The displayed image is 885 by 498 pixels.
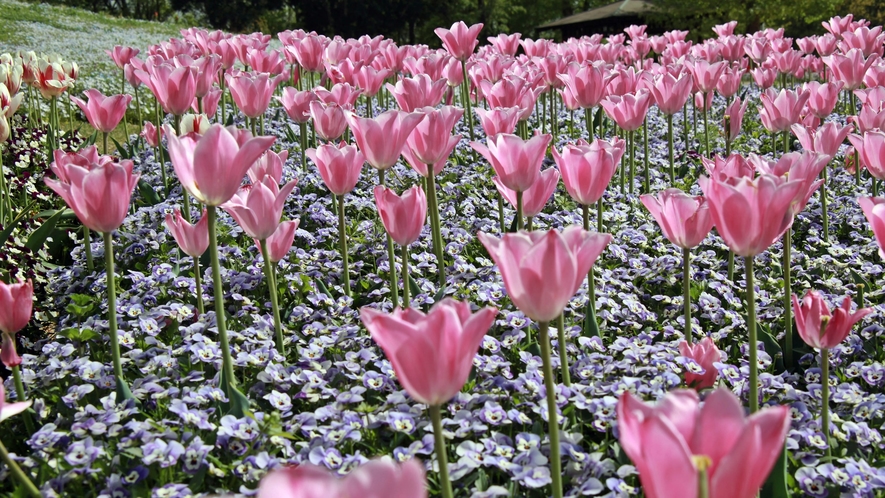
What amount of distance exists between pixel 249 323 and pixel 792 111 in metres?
3.36

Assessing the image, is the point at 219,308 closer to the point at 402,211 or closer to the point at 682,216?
the point at 402,211

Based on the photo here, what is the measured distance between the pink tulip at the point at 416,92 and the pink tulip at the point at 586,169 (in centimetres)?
147

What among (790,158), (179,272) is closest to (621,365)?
(790,158)

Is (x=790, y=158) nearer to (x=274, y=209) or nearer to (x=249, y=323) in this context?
(x=274, y=209)

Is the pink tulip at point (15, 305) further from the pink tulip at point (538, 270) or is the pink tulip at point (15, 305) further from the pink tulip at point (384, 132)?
the pink tulip at point (538, 270)

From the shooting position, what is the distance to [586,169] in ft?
8.73

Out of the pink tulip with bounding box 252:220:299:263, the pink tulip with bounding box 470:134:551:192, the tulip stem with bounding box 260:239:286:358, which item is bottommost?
the tulip stem with bounding box 260:239:286:358

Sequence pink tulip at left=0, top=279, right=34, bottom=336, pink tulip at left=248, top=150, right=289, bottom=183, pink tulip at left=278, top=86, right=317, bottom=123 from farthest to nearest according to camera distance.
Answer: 1. pink tulip at left=278, top=86, right=317, bottom=123
2. pink tulip at left=248, top=150, right=289, bottom=183
3. pink tulip at left=0, top=279, right=34, bottom=336

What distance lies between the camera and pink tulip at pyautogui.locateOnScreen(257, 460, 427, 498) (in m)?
0.82

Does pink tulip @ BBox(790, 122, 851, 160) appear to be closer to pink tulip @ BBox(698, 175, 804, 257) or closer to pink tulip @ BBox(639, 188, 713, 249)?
pink tulip @ BBox(639, 188, 713, 249)

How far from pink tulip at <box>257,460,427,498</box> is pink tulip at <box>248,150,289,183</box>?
248 cm

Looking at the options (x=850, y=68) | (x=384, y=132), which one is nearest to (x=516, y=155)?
(x=384, y=132)

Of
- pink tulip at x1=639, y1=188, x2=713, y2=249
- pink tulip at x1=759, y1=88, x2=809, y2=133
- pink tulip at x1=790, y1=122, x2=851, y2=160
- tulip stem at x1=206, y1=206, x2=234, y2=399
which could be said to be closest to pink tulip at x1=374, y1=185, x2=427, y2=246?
tulip stem at x1=206, y1=206, x2=234, y2=399

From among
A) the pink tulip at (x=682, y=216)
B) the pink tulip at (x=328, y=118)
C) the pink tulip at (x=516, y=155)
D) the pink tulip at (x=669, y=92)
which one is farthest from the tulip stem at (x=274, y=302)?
the pink tulip at (x=669, y=92)
